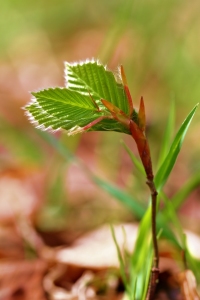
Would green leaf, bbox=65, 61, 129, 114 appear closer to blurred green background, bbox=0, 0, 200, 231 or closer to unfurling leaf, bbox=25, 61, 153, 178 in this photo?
unfurling leaf, bbox=25, 61, 153, 178

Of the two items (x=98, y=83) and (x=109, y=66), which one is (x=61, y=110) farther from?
(x=109, y=66)


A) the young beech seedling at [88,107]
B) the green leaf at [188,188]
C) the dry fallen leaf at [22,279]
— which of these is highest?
the young beech seedling at [88,107]

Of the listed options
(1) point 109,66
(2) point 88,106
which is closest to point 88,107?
(2) point 88,106

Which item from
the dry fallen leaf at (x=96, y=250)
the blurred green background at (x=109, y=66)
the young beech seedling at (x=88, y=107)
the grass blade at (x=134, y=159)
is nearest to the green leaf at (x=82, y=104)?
the young beech seedling at (x=88, y=107)

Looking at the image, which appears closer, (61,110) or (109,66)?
(61,110)

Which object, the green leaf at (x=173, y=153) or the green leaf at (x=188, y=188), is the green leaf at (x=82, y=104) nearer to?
the green leaf at (x=173, y=153)

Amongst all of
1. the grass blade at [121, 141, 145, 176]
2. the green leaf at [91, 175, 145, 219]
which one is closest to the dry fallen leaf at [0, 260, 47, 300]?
the green leaf at [91, 175, 145, 219]

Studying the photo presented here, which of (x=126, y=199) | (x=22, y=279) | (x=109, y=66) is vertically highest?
(x=109, y=66)

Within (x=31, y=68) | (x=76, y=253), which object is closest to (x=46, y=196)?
(x=76, y=253)
